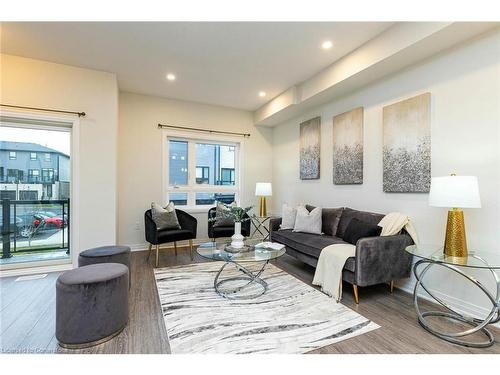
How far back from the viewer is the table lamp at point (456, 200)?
204 cm

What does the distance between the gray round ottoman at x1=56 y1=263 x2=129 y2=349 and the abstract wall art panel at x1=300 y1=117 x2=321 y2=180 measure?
355cm

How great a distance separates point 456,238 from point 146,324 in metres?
2.73

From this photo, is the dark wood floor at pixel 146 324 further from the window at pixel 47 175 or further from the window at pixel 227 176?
the window at pixel 227 176

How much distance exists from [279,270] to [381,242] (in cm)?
148

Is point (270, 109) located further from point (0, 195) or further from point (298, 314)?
point (0, 195)

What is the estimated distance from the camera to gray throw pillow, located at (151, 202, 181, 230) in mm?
4164

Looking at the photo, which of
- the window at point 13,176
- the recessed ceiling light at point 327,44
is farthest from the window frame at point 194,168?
the recessed ceiling light at point 327,44

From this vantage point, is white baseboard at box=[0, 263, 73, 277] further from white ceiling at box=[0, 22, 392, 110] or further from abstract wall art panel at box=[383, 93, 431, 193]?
abstract wall art panel at box=[383, 93, 431, 193]

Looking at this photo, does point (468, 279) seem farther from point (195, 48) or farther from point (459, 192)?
point (195, 48)

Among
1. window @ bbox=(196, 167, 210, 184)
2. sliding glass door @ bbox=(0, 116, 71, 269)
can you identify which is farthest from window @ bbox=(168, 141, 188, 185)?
sliding glass door @ bbox=(0, 116, 71, 269)

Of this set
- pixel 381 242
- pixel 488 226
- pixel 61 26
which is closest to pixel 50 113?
pixel 61 26

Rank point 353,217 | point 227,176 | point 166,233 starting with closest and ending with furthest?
point 353,217 → point 166,233 → point 227,176

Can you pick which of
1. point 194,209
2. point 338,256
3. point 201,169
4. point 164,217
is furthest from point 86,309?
point 201,169

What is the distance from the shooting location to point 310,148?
466cm
